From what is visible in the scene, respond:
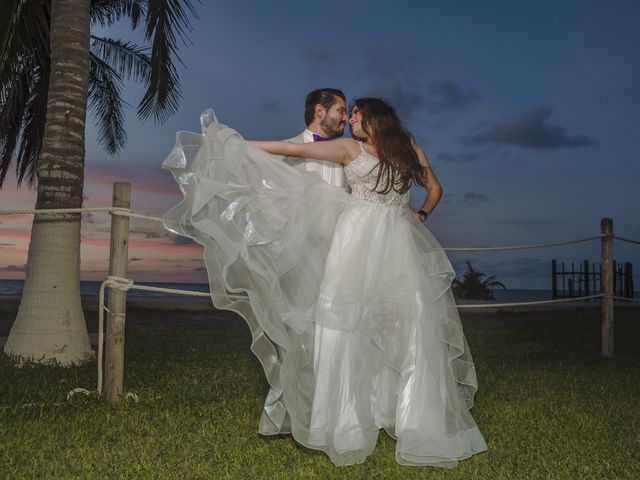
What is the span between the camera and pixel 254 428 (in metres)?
4.00

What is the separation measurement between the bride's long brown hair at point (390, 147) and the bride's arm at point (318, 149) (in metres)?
0.16

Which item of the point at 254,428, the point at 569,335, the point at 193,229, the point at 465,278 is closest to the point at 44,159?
the point at 193,229

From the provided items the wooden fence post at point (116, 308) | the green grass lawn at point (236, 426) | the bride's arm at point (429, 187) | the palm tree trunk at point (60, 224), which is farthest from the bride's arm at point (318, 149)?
the palm tree trunk at point (60, 224)

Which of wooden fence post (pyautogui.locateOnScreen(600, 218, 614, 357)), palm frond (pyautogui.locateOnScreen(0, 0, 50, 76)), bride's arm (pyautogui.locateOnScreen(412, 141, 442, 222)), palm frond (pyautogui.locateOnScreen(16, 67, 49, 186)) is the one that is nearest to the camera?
bride's arm (pyautogui.locateOnScreen(412, 141, 442, 222))

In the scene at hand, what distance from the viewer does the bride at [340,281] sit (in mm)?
3445

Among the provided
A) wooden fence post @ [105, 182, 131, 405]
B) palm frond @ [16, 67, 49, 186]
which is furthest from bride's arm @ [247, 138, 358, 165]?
palm frond @ [16, 67, 49, 186]

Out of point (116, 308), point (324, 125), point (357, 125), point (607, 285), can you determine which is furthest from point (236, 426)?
point (607, 285)

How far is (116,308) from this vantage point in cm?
433

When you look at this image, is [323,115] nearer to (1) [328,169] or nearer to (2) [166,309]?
(1) [328,169]

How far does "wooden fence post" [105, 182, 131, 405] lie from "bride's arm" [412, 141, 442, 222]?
2.07 m

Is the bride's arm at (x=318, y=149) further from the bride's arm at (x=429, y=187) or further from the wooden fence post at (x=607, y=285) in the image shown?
the wooden fence post at (x=607, y=285)

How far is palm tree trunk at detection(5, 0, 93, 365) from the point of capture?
257 inches

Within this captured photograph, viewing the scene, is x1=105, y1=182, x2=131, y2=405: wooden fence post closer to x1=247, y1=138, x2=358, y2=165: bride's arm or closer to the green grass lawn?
the green grass lawn

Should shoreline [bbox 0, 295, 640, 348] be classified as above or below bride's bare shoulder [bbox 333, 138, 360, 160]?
below
